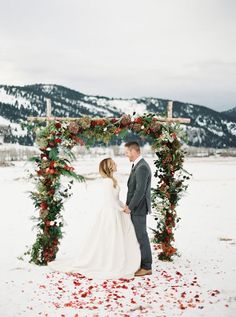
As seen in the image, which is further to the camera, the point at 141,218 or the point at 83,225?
the point at 83,225

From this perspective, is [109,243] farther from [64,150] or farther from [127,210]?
[64,150]

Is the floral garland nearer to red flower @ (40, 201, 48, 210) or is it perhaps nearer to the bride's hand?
red flower @ (40, 201, 48, 210)

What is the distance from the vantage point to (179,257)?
11.4 metres

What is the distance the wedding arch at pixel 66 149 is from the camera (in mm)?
10281

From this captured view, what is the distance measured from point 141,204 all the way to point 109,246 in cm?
119

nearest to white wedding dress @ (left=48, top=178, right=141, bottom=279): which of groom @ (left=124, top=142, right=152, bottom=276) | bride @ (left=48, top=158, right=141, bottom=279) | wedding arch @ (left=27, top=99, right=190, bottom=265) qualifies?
bride @ (left=48, top=158, right=141, bottom=279)

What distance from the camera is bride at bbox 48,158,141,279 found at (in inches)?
362

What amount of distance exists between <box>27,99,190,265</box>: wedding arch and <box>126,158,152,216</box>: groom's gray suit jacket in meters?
1.38

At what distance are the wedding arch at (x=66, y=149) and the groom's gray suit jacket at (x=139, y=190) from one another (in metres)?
1.38

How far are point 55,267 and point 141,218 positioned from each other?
2368mm

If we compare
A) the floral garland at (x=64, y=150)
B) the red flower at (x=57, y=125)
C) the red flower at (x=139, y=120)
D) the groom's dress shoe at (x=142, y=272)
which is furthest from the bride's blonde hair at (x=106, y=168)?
the groom's dress shoe at (x=142, y=272)

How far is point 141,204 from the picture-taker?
30.6 ft

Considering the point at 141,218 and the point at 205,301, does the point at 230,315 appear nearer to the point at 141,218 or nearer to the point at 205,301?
the point at 205,301

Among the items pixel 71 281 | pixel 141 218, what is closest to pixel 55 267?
pixel 71 281
